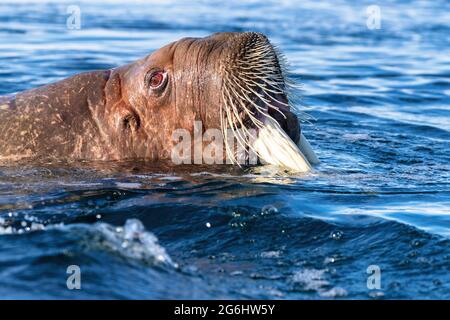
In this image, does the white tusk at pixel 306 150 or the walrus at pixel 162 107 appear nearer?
the walrus at pixel 162 107

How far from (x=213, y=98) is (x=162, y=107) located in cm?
50

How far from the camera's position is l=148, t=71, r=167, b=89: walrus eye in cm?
734

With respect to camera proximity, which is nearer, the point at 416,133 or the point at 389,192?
the point at 389,192

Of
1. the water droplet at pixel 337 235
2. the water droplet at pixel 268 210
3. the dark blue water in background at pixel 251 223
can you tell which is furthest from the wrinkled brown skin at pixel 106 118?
the water droplet at pixel 337 235

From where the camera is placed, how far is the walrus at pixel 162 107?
7.08 m

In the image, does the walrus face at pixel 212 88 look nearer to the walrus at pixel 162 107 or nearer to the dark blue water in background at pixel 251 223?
the walrus at pixel 162 107

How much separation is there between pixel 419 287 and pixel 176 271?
144 cm

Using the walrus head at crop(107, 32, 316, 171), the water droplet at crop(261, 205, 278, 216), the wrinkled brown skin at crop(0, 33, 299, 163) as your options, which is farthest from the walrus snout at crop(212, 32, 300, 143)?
the water droplet at crop(261, 205, 278, 216)

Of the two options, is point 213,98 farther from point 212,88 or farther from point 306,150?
point 306,150

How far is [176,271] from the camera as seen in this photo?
5.45m

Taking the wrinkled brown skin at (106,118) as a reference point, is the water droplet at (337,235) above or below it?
below

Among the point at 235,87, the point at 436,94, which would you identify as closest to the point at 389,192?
the point at 235,87
